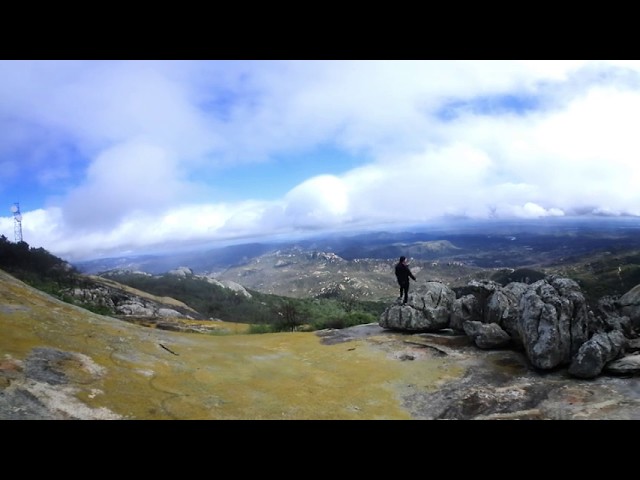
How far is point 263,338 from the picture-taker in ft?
56.6

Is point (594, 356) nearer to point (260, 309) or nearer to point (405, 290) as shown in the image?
point (405, 290)

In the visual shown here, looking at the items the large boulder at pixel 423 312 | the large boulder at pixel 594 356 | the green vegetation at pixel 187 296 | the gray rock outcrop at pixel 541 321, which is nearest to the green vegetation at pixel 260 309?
the green vegetation at pixel 187 296

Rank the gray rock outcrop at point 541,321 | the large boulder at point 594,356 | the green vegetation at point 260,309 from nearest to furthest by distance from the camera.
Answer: the large boulder at point 594,356
the gray rock outcrop at point 541,321
the green vegetation at point 260,309

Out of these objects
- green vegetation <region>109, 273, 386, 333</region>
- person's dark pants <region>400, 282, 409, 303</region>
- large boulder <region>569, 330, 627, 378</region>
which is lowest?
green vegetation <region>109, 273, 386, 333</region>

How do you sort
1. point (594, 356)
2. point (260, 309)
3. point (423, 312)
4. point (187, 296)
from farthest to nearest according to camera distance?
point (187, 296)
point (260, 309)
point (423, 312)
point (594, 356)

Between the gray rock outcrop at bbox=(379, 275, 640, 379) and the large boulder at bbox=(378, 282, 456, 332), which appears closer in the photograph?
the gray rock outcrop at bbox=(379, 275, 640, 379)

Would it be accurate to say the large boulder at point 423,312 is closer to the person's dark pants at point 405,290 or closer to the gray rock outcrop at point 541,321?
the gray rock outcrop at point 541,321

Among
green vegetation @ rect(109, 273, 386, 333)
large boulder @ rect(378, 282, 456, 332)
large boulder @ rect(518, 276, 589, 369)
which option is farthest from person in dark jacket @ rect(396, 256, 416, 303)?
large boulder @ rect(518, 276, 589, 369)

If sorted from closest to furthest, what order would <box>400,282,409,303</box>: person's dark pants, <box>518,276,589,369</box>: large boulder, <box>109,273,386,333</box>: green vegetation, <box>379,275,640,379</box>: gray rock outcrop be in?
<box>379,275,640,379</box>: gray rock outcrop < <box>518,276,589,369</box>: large boulder < <box>400,282,409,303</box>: person's dark pants < <box>109,273,386,333</box>: green vegetation

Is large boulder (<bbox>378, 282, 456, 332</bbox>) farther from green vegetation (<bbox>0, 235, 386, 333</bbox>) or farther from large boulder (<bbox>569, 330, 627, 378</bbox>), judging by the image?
large boulder (<bbox>569, 330, 627, 378</bbox>)

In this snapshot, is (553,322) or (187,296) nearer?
(553,322)

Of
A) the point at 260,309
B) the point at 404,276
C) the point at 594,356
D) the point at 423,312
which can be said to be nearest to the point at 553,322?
the point at 594,356
